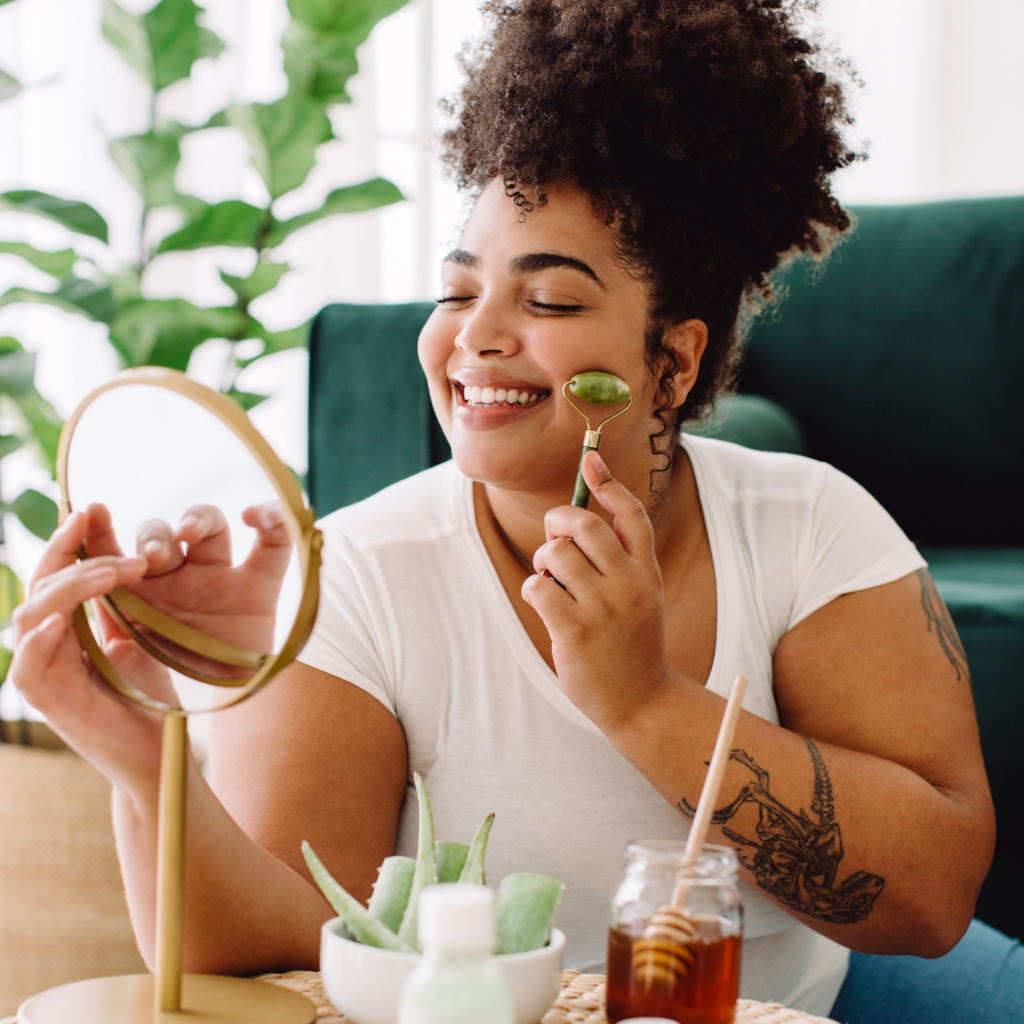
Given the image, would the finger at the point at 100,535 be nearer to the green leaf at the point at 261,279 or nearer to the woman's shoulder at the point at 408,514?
the woman's shoulder at the point at 408,514

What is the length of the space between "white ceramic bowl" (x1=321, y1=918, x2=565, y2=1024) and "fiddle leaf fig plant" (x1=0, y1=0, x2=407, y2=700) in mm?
1156

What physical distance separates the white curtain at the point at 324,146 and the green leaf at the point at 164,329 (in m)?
0.09

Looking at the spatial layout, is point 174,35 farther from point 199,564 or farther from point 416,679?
point 199,564

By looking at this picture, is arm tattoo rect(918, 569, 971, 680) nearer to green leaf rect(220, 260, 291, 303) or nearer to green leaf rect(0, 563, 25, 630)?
green leaf rect(220, 260, 291, 303)

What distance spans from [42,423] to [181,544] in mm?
1027

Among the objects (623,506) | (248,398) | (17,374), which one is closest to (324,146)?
(248,398)

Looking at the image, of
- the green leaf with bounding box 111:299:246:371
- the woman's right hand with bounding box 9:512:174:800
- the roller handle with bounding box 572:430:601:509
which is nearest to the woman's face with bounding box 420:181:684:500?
the roller handle with bounding box 572:430:601:509

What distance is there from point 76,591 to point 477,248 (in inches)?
21.7

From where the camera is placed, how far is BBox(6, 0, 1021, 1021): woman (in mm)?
907

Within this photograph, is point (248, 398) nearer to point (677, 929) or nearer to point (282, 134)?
point (282, 134)

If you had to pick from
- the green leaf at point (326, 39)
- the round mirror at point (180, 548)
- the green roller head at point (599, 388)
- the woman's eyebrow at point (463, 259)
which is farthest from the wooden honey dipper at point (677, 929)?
the green leaf at point (326, 39)

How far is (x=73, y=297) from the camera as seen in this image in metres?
1.55

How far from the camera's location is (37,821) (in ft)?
4.93

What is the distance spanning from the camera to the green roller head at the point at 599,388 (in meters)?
0.97
